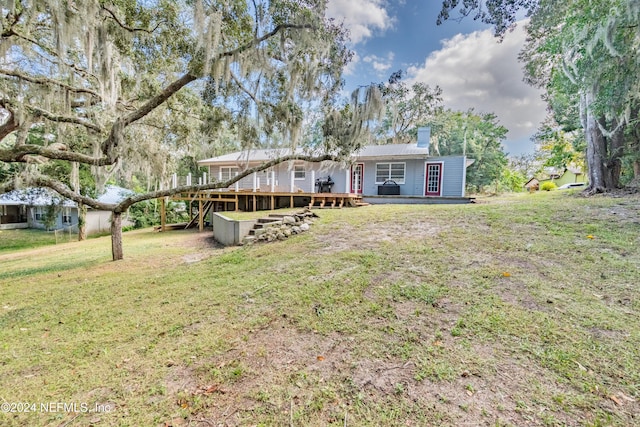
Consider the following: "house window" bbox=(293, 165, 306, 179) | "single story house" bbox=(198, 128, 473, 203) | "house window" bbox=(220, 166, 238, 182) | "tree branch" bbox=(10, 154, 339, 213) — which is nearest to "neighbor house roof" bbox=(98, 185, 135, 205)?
"house window" bbox=(220, 166, 238, 182)

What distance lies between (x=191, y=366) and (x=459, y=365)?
225cm

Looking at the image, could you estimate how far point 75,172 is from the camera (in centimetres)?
948

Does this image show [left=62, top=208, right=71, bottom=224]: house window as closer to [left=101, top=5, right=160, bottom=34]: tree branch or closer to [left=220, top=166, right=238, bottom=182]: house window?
[left=220, top=166, right=238, bottom=182]: house window

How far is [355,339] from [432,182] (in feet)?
38.6

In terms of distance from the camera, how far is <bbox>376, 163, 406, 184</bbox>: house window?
13.3m

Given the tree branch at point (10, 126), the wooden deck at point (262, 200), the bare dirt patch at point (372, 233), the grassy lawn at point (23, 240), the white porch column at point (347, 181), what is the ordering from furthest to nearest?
the grassy lawn at point (23, 240) → the white porch column at point (347, 181) → the wooden deck at point (262, 200) → the bare dirt patch at point (372, 233) → the tree branch at point (10, 126)

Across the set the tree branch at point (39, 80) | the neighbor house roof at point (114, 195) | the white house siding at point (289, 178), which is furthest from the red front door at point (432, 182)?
the neighbor house roof at point (114, 195)

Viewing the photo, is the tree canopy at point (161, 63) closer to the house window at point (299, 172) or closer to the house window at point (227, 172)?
the house window at point (299, 172)

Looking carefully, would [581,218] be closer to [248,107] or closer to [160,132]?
[248,107]

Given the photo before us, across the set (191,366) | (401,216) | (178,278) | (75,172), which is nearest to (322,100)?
(401,216)

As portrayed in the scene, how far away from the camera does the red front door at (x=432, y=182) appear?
12.9 meters

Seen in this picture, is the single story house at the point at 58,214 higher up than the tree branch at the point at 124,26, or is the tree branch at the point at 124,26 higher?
the tree branch at the point at 124,26

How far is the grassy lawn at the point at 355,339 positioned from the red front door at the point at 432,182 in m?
7.88

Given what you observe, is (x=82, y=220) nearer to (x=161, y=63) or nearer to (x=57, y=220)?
(x=57, y=220)
